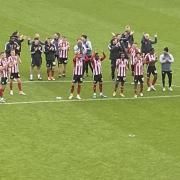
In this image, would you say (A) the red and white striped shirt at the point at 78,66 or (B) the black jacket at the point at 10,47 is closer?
(A) the red and white striped shirt at the point at 78,66

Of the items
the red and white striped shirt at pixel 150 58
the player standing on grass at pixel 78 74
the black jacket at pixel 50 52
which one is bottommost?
the player standing on grass at pixel 78 74

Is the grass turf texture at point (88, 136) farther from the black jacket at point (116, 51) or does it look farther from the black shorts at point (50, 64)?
the black jacket at point (116, 51)


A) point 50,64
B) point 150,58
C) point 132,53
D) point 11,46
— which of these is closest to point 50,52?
point 50,64

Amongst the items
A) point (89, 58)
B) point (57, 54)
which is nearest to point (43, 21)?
point (57, 54)

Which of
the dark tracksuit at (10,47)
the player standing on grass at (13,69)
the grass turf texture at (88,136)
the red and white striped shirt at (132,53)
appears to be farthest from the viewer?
the red and white striped shirt at (132,53)

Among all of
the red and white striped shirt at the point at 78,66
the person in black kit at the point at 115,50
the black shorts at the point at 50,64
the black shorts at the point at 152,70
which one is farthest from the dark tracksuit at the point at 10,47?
the black shorts at the point at 152,70

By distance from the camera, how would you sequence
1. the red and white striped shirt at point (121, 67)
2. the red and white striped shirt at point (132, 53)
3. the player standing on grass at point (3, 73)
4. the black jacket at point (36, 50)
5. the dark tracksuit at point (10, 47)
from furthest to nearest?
the black jacket at point (36, 50) → the red and white striped shirt at point (132, 53) → the dark tracksuit at point (10, 47) → the red and white striped shirt at point (121, 67) → the player standing on grass at point (3, 73)

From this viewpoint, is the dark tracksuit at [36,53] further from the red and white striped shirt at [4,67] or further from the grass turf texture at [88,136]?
the red and white striped shirt at [4,67]

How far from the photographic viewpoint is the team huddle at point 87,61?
91.3 ft

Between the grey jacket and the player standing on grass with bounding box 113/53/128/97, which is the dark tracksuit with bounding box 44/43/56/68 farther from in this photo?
the grey jacket

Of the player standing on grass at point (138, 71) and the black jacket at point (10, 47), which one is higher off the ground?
the black jacket at point (10, 47)

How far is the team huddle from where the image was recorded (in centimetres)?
2783

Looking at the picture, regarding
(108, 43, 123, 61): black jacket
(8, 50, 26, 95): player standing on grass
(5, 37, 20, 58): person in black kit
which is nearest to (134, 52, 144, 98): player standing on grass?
(108, 43, 123, 61): black jacket

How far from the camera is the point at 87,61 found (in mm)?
30281
